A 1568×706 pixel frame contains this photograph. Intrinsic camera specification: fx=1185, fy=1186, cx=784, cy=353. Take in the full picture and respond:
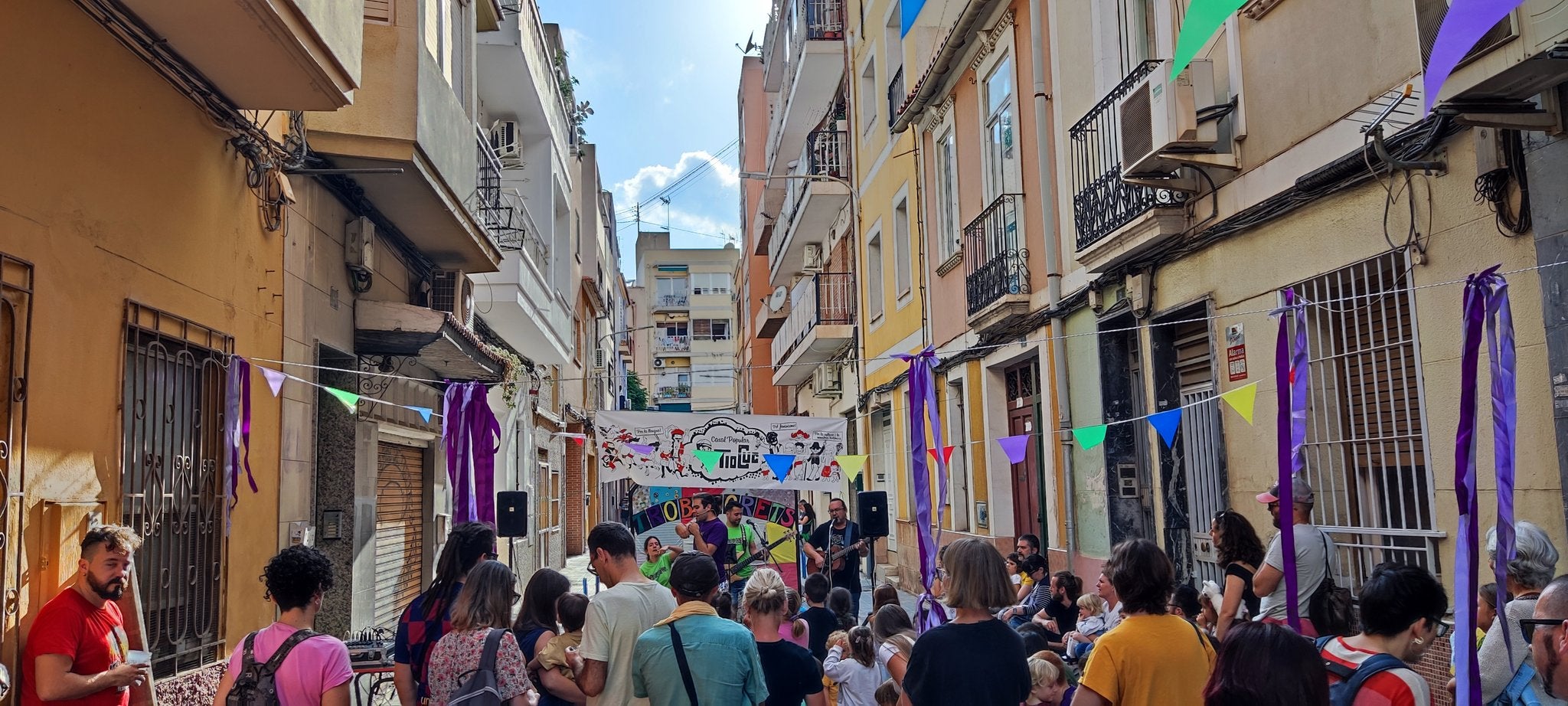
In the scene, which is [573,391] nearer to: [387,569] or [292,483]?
[387,569]

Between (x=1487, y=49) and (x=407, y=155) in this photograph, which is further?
(x=407, y=155)

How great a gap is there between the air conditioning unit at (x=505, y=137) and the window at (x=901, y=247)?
226 inches

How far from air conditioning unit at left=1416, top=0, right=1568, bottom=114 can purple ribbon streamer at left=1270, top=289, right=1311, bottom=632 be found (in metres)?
1.21

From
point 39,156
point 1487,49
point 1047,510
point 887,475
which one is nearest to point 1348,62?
point 1487,49

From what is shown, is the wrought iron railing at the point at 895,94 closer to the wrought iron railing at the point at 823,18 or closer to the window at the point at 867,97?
the window at the point at 867,97

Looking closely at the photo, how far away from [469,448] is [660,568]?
6.43 feet

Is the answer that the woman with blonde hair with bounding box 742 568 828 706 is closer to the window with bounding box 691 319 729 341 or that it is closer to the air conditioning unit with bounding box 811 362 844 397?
the air conditioning unit with bounding box 811 362 844 397

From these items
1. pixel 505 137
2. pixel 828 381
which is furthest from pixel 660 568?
pixel 828 381

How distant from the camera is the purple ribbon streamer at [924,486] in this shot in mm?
7460

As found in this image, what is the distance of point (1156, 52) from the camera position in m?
9.77

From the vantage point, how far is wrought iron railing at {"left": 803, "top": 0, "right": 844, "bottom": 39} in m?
22.2

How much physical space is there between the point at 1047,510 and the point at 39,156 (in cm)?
942

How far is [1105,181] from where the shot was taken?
32.9 feet

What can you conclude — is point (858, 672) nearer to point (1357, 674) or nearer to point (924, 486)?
point (924, 486)
